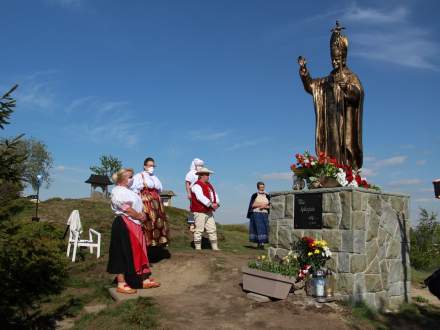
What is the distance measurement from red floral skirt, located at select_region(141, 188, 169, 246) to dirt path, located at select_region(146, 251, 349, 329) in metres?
0.62

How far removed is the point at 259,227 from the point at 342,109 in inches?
195

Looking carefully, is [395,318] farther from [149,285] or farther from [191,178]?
[191,178]

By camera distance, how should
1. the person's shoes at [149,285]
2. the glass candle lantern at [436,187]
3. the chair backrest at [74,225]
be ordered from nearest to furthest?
the glass candle lantern at [436,187], the person's shoes at [149,285], the chair backrest at [74,225]

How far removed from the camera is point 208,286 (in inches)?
321

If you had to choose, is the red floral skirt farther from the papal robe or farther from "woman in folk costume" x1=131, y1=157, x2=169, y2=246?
the papal robe

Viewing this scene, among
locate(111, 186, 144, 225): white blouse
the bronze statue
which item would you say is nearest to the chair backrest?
locate(111, 186, 144, 225): white blouse

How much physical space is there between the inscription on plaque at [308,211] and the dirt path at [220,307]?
135 centimetres

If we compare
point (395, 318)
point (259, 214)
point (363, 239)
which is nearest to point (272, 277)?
point (363, 239)

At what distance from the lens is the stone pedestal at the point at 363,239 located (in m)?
7.27

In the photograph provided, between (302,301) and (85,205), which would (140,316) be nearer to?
(302,301)

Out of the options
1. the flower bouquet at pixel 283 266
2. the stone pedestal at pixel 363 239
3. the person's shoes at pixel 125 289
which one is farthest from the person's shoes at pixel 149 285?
the stone pedestal at pixel 363 239

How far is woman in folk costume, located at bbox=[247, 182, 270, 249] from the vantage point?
12.7m

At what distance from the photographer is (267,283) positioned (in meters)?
7.39

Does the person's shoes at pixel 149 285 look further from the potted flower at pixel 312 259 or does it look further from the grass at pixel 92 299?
the potted flower at pixel 312 259
